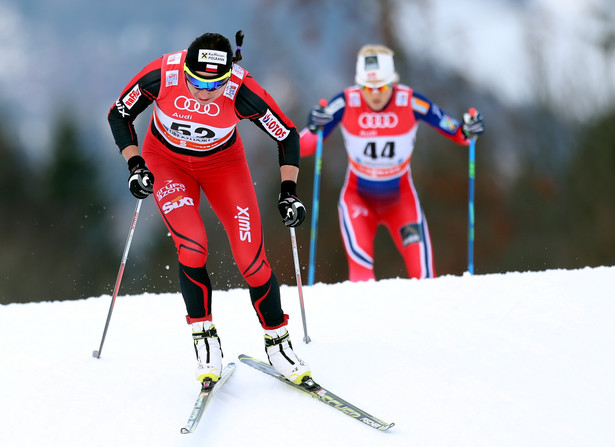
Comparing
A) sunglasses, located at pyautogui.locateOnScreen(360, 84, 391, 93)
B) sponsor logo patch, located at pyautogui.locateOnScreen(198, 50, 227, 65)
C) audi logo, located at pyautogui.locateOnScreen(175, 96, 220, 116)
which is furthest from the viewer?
sunglasses, located at pyautogui.locateOnScreen(360, 84, 391, 93)

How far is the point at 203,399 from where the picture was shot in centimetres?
273

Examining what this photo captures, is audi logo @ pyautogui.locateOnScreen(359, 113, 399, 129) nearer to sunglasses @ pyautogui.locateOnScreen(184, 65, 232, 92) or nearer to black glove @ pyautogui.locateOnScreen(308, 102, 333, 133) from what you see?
black glove @ pyautogui.locateOnScreen(308, 102, 333, 133)

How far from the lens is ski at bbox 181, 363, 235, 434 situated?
2.50 metres

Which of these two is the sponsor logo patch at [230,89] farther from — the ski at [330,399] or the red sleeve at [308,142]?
the red sleeve at [308,142]

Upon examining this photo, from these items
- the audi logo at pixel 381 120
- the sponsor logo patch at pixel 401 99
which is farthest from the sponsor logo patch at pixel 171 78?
the sponsor logo patch at pixel 401 99

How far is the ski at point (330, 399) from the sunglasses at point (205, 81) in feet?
4.42

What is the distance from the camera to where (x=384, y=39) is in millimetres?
21000

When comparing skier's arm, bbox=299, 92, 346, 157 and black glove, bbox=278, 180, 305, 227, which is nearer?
black glove, bbox=278, 180, 305, 227

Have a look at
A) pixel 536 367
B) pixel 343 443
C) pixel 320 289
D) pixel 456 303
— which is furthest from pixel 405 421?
pixel 320 289

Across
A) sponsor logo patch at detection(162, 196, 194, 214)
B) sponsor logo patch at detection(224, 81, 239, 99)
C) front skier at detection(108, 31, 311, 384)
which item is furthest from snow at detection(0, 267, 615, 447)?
sponsor logo patch at detection(224, 81, 239, 99)

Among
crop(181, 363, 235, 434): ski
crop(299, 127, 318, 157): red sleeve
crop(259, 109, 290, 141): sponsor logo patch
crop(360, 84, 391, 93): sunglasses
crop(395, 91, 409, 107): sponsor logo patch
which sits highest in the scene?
crop(360, 84, 391, 93): sunglasses

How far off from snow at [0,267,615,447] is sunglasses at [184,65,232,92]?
1367 mm

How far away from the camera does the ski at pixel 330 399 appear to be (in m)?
2.58

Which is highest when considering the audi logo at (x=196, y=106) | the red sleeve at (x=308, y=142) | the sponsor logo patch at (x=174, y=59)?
the red sleeve at (x=308, y=142)
